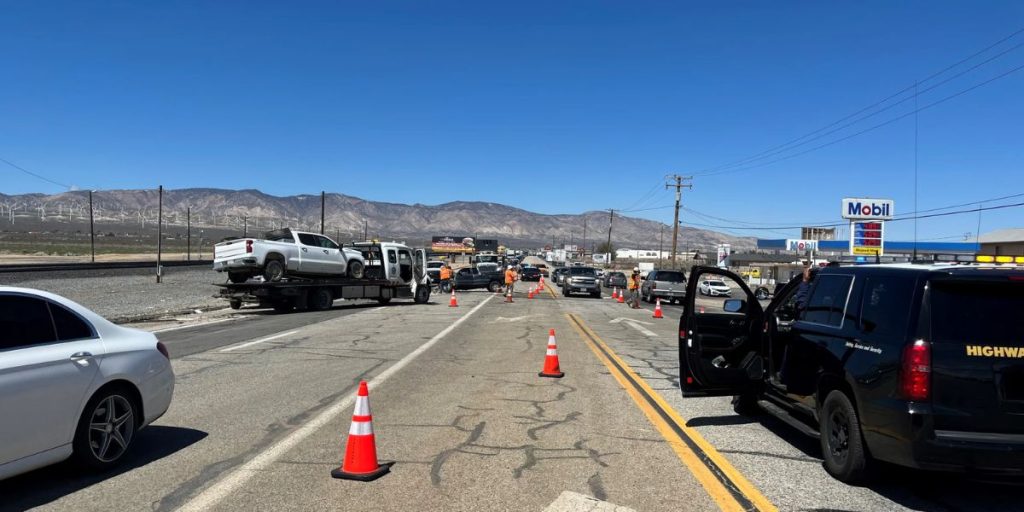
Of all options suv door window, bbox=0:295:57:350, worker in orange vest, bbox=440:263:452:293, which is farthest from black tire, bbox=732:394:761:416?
worker in orange vest, bbox=440:263:452:293

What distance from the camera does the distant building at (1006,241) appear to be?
41812 millimetres

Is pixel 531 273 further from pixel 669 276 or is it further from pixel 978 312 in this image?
pixel 978 312

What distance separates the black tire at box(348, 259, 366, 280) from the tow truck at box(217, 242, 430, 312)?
21cm

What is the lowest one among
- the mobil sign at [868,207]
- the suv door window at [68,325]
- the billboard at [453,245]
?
the suv door window at [68,325]

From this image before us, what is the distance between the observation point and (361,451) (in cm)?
571

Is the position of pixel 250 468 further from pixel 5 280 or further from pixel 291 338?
pixel 5 280

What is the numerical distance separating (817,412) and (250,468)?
4829mm

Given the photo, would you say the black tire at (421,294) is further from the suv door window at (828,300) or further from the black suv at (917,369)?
the black suv at (917,369)

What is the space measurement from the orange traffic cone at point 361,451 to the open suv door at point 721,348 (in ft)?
11.3

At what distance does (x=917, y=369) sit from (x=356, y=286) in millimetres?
25046

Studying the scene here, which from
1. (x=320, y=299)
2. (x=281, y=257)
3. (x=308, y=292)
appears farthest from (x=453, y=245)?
(x=281, y=257)

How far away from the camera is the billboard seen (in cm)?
13650

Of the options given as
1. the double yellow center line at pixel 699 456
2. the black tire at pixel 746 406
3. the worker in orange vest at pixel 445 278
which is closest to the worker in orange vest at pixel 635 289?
the worker in orange vest at pixel 445 278

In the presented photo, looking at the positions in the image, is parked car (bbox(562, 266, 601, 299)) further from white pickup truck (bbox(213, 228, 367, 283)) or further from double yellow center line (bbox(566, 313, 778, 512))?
double yellow center line (bbox(566, 313, 778, 512))
